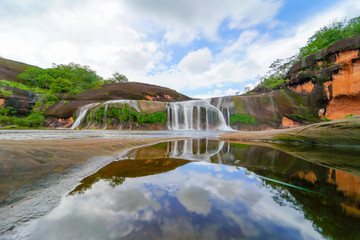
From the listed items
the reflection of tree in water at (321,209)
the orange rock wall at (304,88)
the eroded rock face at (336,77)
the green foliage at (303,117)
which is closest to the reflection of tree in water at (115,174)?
the reflection of tree in water at (321,209)

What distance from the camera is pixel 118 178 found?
5.08 ft

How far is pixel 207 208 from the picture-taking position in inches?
38.6

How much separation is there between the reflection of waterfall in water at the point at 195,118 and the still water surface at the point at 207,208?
1435 cm

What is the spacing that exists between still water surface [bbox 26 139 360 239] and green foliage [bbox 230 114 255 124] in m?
15.3

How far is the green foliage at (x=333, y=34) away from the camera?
19.3 m

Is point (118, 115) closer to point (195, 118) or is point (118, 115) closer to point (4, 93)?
point (195, 118)

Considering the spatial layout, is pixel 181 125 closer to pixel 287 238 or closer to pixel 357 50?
pixel 287 238

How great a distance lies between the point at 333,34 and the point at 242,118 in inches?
788

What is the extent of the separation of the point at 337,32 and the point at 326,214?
3199 centimetres

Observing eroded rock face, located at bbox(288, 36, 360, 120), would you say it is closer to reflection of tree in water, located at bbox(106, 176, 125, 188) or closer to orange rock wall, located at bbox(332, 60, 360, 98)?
→ orange rock wall, located at bbox(332, 60, 360, 98)

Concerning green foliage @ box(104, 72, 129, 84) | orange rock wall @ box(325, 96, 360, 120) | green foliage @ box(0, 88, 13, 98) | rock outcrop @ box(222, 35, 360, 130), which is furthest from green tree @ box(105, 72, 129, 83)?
orange rock wall @ box(325, 96, 360, 120)

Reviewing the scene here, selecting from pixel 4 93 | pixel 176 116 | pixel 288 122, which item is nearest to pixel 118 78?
pixel 4 93

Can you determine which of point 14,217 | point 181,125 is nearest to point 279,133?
point 14,217

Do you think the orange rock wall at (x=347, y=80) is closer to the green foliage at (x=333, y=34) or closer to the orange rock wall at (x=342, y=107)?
the orange rock wall at (x=342, y=107)
